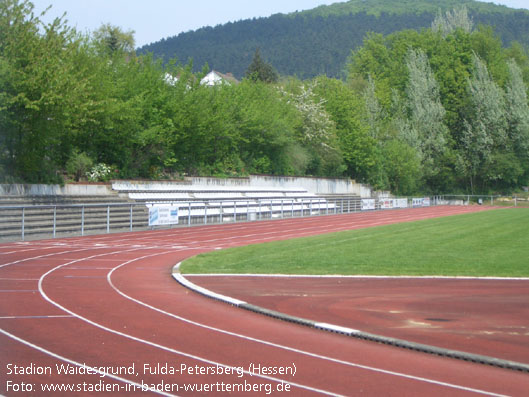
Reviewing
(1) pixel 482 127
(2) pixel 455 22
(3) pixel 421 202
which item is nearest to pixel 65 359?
(3) pixel 421 202

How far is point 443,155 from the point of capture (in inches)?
2990

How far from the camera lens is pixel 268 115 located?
1970 inches

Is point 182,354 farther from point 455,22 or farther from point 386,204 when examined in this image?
point 455,22

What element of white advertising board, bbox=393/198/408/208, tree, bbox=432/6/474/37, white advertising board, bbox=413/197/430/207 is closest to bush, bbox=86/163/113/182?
white advertising board, bbox=393/198/408/208

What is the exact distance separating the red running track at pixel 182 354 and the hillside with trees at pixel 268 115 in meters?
15.9

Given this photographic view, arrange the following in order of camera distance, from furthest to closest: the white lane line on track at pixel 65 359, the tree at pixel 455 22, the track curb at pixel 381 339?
the tree at pixel 455 22
the track curb at pixel 381 339
the white lane line on track at pixel 65 359

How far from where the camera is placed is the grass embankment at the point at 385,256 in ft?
48.3

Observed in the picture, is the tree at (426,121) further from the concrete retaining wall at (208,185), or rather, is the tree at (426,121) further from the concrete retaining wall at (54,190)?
the concrete retaining wall at (54,190)

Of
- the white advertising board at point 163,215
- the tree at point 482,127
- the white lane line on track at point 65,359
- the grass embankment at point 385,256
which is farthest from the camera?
the tree at point 482,127

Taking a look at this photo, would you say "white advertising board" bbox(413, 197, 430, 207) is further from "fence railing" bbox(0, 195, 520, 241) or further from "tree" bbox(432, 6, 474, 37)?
"tree" bbox(432, 6, 474, 37)

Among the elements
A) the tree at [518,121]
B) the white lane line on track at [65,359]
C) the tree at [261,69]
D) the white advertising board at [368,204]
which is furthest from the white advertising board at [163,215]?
the tree at [261,69]

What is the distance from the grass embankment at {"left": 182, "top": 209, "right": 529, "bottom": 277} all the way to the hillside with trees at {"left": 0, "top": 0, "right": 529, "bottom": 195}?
39.8 ft

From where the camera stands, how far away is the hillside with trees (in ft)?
→ 87.7

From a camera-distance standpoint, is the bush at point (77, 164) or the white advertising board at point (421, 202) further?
the white advertising board at point (421, 202)
